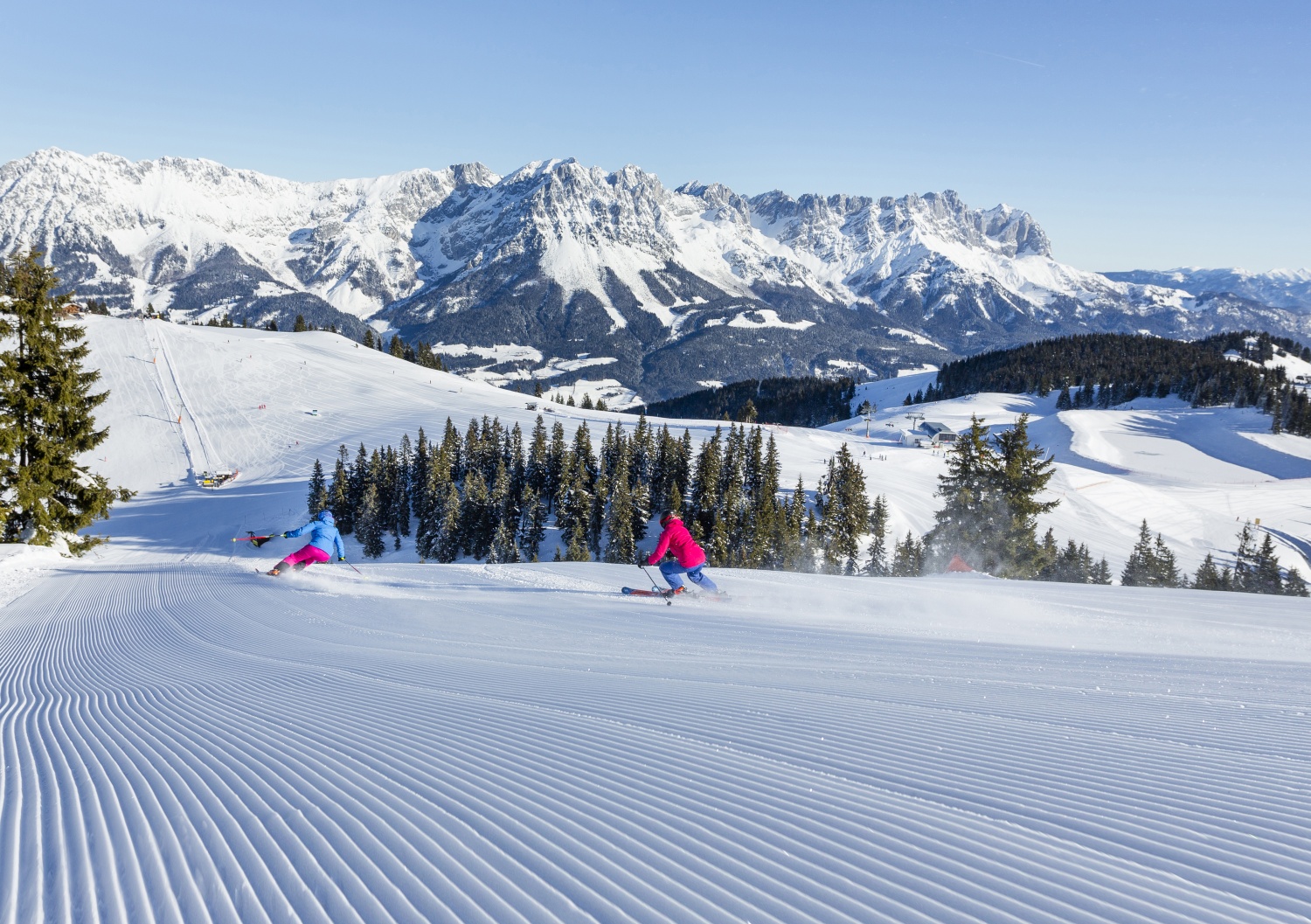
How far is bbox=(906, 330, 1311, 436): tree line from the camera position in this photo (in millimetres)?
120188

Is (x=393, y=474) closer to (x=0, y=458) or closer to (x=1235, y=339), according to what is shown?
(x=0, y=458)

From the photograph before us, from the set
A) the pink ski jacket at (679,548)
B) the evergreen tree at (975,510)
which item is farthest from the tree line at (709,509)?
the pink ski jacket at (679,548)

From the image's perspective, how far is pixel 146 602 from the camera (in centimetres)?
1653

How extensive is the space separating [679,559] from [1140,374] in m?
159

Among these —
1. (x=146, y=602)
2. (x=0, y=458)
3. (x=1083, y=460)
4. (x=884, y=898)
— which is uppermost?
(x=1083, y=460)

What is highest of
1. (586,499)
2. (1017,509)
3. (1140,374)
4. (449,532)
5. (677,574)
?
Answer: (1140,374)

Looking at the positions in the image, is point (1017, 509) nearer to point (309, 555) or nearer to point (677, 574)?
point (677, 574)

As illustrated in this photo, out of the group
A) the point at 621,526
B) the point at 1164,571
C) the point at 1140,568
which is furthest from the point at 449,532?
the point at 1164,571

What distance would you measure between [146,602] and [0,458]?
42.6ft

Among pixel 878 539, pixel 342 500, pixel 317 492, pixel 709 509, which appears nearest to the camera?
pixel 878 539

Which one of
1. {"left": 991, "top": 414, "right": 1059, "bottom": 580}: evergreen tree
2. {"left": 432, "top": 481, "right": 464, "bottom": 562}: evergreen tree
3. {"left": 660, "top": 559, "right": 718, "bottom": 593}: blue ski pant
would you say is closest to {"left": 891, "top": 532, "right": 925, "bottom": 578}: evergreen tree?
{"left": 991, "top": 414, "right": 1059, "bottom": 580}: evergreen tree

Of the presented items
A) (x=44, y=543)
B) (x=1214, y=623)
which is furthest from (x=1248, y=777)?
(x=44, y=543)

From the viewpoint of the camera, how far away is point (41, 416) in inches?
Answer: 953

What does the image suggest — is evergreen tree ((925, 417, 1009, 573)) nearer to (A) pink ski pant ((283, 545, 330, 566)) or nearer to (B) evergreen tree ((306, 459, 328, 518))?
(A) pink ski pant ((283, 545, 330, 566))
